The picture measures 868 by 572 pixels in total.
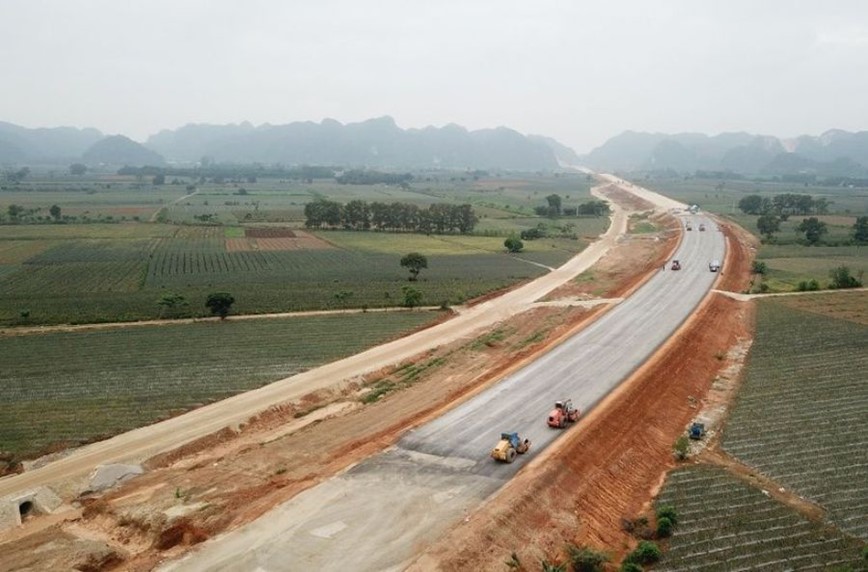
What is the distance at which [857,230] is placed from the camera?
383ft

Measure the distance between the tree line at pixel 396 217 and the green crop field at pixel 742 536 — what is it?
4051 inches

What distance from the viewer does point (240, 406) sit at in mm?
41594

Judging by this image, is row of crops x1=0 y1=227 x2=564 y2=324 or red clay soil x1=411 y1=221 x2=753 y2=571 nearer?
red clay soil x1=411 y1=221 x2=753 y2=571

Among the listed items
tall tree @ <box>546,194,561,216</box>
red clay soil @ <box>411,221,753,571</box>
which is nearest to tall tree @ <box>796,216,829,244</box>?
tall tree @ <box>546,194,561,216</box>

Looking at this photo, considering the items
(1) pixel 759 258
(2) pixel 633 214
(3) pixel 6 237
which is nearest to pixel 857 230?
(1) pixel 759 258

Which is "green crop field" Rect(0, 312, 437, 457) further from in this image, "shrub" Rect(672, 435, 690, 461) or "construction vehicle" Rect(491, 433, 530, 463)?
"shrub" Rect(672, 435, 690, 461)

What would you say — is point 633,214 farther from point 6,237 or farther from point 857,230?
point 6,237

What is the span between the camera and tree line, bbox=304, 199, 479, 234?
429ft

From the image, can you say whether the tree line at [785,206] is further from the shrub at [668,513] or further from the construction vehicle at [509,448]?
the shrub at [668,513]

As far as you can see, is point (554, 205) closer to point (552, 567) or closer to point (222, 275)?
point (222, 275)

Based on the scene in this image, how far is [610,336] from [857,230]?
8829 centimetres

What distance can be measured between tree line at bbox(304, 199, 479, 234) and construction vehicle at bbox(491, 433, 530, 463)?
9987 cm

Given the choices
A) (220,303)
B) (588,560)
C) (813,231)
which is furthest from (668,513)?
(813,231)

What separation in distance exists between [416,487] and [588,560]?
8.39 metres
